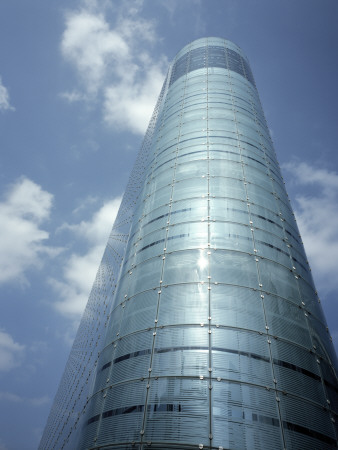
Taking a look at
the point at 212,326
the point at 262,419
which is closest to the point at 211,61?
the point at 212,326

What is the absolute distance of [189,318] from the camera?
10.7 meters

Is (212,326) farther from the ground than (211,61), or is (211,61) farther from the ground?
(211,61)

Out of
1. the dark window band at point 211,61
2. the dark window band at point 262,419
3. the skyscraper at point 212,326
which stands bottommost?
the dark window band at point 262,419

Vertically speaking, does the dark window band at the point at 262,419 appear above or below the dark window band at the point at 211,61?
below

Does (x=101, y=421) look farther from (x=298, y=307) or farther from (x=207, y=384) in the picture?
(x=298, y=307)

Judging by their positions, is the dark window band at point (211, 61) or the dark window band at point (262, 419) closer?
the dark window band at point (262, 419)

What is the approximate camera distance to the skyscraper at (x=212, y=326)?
8445mm

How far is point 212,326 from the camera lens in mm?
10312

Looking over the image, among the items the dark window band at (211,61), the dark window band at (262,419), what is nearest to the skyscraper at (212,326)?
the dark window band at (262,419)

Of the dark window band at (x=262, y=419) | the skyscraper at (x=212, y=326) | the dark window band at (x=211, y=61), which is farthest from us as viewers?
the dark window band at (x=211, y=61)

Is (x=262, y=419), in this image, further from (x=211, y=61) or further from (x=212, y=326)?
(x=211, y=61)

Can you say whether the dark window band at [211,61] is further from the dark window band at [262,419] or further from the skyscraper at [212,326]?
the dark window band at [262,419]

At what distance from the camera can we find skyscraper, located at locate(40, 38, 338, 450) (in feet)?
27.7

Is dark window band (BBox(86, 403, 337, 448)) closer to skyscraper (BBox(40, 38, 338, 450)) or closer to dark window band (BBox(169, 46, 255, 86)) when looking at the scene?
skyscraper (BBox(40, 38, 338, 450))
